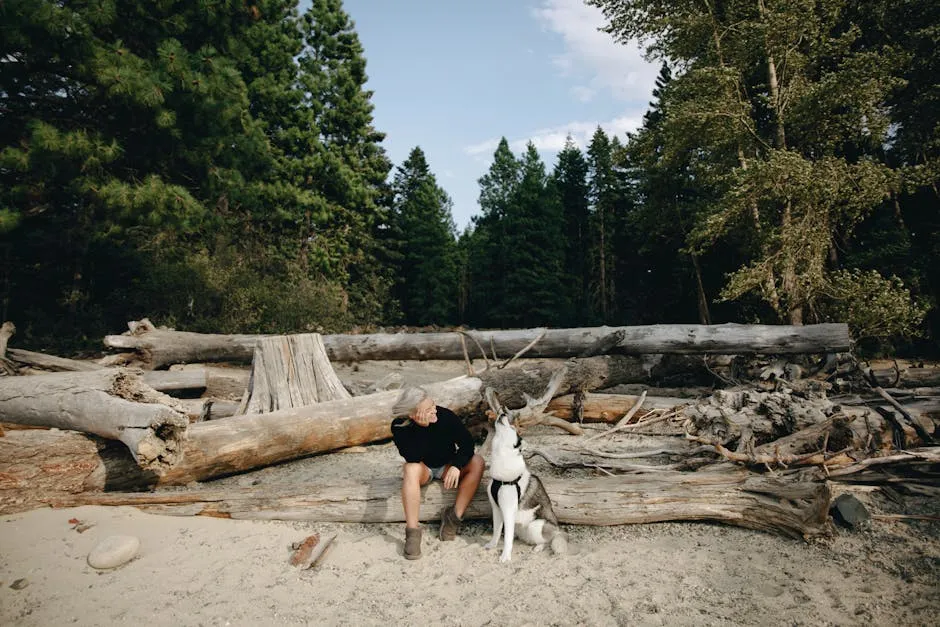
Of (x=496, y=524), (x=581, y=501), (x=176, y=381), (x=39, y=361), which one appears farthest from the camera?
(x=176, y=381)

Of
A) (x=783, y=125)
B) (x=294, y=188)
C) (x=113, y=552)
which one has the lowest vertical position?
(x=113, y=552)

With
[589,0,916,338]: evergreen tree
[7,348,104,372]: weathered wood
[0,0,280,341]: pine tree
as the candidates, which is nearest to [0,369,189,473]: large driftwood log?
[7,348,104,372]: weathered wood

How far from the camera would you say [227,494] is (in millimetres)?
3980

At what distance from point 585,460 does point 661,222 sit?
17.6m

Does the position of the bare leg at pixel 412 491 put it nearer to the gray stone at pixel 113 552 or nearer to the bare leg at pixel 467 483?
the bare leg at pixel 467 483

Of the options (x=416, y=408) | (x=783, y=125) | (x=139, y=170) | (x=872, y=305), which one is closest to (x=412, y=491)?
(x=416, y=408)

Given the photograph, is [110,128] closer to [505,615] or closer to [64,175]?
[64,175]

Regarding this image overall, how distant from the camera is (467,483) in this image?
3.69 meters

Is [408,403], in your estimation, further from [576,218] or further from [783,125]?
[576,218]

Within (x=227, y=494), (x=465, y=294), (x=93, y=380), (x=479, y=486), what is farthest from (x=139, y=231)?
(x=465, y=294)

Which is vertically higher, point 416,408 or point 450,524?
point 416,408

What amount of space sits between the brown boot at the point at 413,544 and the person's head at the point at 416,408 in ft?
2.52

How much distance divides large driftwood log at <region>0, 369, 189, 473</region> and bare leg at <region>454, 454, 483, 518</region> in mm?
2432

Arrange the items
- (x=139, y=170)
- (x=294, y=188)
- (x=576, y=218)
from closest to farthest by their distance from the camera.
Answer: (x=139, y=170) < (x=294, y=188) < (x=576, y=218)
